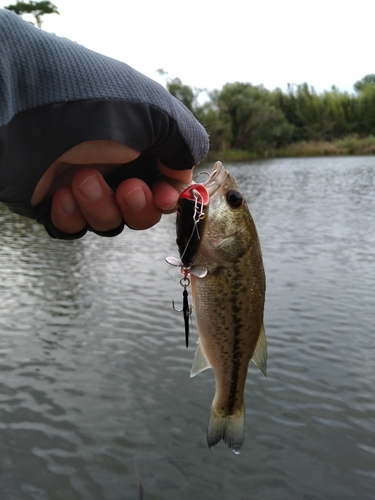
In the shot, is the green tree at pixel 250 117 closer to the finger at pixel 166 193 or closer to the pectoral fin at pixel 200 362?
the pectoral fin at pixel 200 362

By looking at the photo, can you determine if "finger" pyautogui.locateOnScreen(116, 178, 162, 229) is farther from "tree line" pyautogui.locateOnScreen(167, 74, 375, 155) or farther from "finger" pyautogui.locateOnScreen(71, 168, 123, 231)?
"tree line" pyautogui.locateOnScreen(167, 74, 375, 155)

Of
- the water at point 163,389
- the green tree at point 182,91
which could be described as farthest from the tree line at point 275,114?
the water at point 163,389

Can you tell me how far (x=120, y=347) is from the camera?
8742mm

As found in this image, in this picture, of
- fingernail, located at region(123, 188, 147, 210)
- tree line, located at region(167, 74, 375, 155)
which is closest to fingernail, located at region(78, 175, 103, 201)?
fingernail, located at region(123, 188, 147, 210)

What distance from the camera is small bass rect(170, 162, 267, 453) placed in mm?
2203

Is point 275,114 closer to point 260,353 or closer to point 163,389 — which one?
point 163,389

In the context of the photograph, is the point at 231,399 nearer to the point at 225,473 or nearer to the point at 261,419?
Answer: the point at 225,473

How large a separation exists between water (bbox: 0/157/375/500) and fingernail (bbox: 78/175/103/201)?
4349 millimetres

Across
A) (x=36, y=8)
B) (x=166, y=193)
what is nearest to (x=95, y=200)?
(x=166, y=193)

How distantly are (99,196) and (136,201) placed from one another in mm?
155

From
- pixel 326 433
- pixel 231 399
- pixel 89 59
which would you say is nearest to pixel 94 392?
pixel 326 433

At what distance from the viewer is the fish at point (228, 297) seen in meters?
2.20

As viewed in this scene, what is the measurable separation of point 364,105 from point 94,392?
79.6 m

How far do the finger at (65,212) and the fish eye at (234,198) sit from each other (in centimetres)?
65
